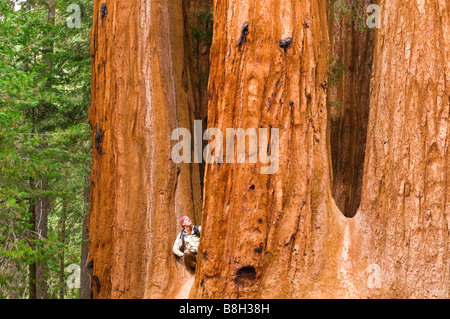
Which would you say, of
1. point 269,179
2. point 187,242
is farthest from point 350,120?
point 269,179

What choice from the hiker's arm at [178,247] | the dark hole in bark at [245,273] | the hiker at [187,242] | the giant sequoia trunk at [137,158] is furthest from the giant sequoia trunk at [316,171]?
the giant sequoia trunk at [137,158]

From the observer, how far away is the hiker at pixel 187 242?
788cm

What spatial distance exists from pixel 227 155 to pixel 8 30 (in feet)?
24.8

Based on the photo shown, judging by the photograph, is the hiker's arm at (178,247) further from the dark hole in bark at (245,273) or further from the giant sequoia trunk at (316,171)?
the dark hole in bark at (245,273)

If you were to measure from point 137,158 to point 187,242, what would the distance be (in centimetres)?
142

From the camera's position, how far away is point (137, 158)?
8.16 m

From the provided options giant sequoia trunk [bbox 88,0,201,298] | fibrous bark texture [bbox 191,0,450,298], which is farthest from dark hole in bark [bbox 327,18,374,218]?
fibrous bark texture [bbox 191,0,450,298]

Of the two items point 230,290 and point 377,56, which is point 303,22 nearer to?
point 377,56

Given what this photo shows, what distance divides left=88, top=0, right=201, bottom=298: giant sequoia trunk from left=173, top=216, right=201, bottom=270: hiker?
193 millimetres

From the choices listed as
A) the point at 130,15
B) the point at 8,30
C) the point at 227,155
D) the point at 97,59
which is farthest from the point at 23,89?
the point at 227,155

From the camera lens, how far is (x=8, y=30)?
11891mm

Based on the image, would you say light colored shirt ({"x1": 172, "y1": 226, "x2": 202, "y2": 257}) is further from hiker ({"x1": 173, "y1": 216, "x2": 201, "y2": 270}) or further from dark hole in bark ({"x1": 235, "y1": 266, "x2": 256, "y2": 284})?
dark hole in bark ({"x1": 235, "y1": 266, "x2": 256, "y2": 284})
